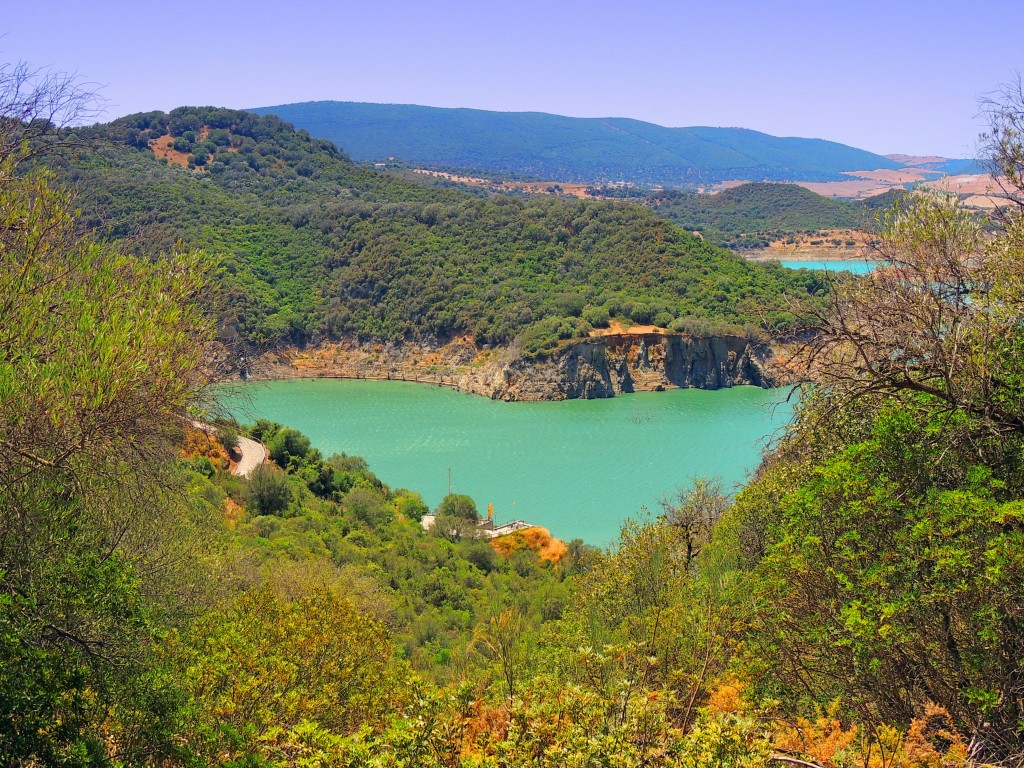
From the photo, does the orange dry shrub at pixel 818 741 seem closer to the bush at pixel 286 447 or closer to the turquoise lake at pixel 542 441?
the turquoise lake at pixel 542 441

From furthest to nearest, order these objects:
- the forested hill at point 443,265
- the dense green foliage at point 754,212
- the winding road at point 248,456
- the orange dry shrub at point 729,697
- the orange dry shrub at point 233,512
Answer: the dense green foliage at point 754,212, the forested hill at point 443,265, the winding road at point 248,456, the orange dry shrub at point 233,512, the orange dry shrub at point 729,697

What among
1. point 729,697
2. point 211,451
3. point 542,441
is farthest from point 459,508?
point 729,697

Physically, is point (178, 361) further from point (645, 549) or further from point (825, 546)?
point (645, 549)

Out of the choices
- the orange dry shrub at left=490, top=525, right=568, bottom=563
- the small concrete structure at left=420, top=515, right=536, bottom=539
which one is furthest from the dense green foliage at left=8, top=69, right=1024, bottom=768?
the small concrete structure at left=420, top=515, right=536, bottom=539

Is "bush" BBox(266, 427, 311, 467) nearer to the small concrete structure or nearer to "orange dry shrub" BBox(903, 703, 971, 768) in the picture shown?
the small concrete structure

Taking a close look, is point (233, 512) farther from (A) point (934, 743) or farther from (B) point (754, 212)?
(B) point (754, 212)

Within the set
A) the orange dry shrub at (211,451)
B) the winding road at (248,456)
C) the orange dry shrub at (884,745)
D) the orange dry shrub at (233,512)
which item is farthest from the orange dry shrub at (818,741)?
the winding road at (248,456)
